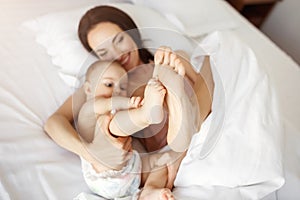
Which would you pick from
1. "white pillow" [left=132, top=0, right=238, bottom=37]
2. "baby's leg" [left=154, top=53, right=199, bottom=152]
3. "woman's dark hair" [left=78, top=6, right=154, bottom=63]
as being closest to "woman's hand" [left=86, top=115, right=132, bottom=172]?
"baby's leg" [left=154, top=53, right=199, bottom=152]

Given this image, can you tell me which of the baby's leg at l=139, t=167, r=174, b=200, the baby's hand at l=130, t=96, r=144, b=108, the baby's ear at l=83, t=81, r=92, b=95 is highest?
the baby's hand at l=130, t=96, r=144, b=108

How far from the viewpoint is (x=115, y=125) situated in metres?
0.69

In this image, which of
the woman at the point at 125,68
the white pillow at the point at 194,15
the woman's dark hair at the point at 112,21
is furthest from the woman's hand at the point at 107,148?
the white pillow at the point at 194,15

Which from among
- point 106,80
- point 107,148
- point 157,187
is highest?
point 106,80

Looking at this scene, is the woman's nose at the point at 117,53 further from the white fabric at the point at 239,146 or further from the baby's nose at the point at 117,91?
the white fabric at the point at 239,146

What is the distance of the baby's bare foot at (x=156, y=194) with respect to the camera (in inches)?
28.2

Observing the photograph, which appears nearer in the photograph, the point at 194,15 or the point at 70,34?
the point at 70,34

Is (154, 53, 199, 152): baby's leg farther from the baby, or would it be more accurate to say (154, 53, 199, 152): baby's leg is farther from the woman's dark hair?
the woman's dark hair

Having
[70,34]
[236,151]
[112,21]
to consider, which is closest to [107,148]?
[236,151]

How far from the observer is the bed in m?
0.81

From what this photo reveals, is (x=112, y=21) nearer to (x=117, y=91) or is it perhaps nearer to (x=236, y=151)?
(x=117, y=91)

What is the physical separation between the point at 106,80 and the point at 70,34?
48 cm

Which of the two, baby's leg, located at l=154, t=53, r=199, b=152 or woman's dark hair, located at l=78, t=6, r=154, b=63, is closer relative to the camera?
baby's leg, located at l=154, t=53, r=199, b=152

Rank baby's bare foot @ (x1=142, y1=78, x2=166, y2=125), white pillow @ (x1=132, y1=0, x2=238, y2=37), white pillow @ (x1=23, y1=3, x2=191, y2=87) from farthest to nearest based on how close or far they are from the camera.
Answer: white pillow @ (x1=132, y1=0, x2=238, y2=37)
white pillow @ (x1=23, y1=3, x2=191, y2=87)
baby's bare foot @ (x1=142, y1=78, x2=166, y2=125)
